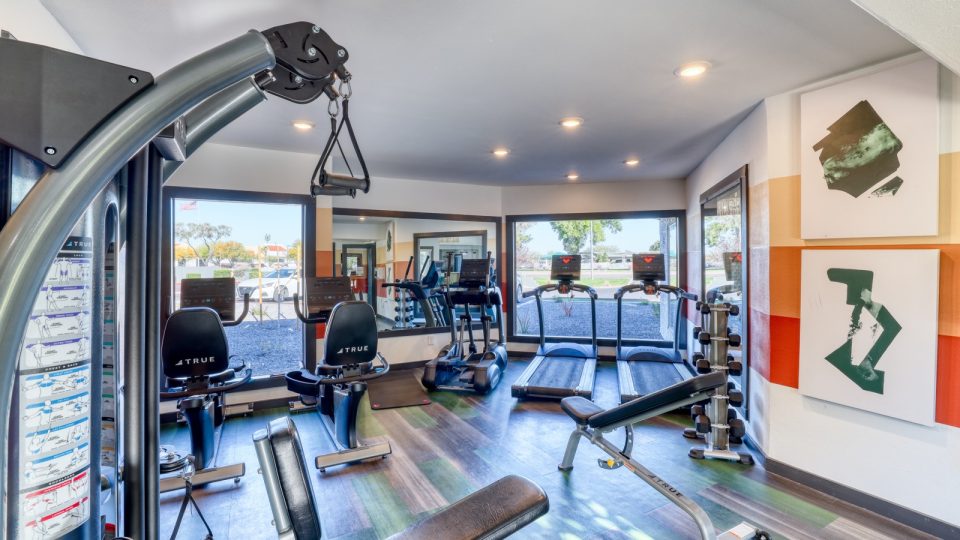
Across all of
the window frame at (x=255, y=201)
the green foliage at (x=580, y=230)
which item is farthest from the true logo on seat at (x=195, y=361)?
the green foliage at (x=580, y=230)

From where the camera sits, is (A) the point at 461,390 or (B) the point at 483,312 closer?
(A) the point at 461,390

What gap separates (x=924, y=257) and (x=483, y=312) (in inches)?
155

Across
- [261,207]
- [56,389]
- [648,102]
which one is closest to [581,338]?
[648,102]

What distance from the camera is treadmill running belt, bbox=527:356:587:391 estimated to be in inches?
177

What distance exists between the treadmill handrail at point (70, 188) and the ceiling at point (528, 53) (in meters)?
1.51

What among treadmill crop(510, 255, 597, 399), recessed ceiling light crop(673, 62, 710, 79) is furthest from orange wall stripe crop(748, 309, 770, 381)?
recessed ceiling light crop(673, 62, 710, 79)

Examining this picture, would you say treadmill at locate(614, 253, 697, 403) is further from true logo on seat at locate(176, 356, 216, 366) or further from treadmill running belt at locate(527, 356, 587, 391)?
true logo on seat at locate(176, 356, 216, 366)

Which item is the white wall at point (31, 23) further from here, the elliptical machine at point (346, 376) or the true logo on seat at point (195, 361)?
the elliptical machine at point (346, 376)

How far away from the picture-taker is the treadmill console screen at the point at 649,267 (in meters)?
4.84

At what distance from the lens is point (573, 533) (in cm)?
228

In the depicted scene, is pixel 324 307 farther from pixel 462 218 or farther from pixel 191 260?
pixel 462 218

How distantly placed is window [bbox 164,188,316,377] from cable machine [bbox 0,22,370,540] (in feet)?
12.1

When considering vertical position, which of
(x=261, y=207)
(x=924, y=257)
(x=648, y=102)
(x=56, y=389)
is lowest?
(x=56, y=389)

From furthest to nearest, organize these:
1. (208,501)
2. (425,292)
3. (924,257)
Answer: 1. (425,292)
2. (208,501)
3. (924,257)
